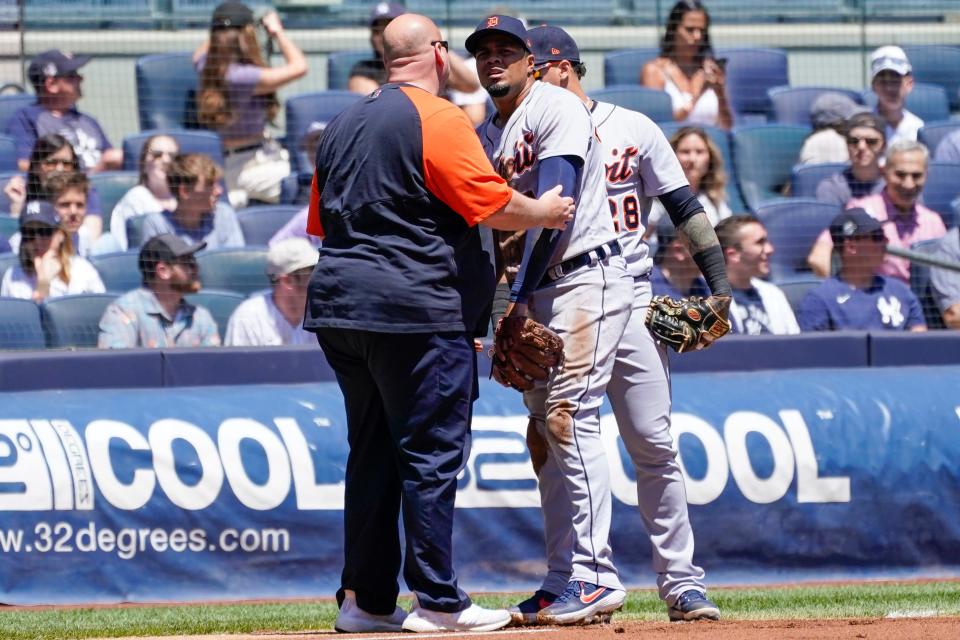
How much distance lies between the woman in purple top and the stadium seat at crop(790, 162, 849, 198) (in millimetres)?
3318

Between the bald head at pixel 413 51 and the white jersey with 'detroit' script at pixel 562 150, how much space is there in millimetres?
332

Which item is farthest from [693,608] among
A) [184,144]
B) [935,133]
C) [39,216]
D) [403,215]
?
[935,133]

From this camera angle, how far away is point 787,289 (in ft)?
26.0

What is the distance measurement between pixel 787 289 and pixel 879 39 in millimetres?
4552

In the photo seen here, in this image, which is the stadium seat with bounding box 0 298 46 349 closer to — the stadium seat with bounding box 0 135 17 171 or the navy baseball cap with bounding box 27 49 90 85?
the stadium seat with bounding box 0 135 17 171

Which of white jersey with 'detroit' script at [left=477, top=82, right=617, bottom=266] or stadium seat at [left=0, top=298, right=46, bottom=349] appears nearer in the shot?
white jersey with 'detroit' script at [left=477, top=82, right=617, bottom=266]

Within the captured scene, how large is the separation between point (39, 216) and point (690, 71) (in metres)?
4.69

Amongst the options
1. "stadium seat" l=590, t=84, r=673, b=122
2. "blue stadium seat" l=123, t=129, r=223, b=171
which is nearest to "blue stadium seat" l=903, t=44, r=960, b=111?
"stadium seat" l=590, t=84, r=673, b=122

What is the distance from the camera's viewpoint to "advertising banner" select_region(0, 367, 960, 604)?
620cm

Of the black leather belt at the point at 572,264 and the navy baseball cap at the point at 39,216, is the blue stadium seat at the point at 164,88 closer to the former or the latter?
the navy baseball cap at the point at 39,216

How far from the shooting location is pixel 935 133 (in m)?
10.0

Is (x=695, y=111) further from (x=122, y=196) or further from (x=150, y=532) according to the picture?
(x=150, y=532)

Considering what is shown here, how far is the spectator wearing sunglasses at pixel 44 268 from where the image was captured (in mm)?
7668

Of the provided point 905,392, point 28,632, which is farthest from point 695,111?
point 28,632
